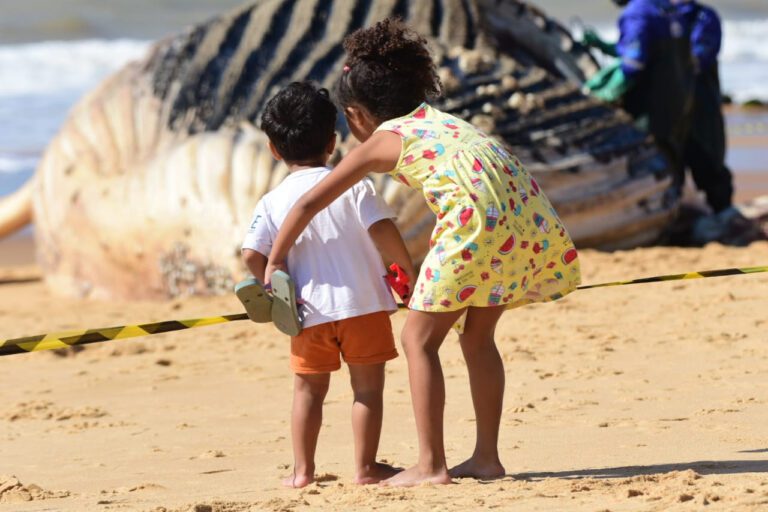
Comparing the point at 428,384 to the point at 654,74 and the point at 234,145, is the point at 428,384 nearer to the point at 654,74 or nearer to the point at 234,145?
the point at 234,145

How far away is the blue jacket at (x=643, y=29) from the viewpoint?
8188 millimetres

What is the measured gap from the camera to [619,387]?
460 centimetres

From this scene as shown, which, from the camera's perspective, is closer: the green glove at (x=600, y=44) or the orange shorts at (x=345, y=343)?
the orange shorts at (x=345, y=343)

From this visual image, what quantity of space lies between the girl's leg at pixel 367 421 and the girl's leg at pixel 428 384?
0.43 ft

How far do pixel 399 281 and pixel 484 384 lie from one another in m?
0.36

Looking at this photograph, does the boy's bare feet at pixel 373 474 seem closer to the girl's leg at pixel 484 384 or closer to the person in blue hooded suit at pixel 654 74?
the girl's leg at pixel 484 384

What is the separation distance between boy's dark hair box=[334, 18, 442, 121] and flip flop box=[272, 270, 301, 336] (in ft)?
1.74

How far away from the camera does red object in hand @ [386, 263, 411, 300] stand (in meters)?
3.43

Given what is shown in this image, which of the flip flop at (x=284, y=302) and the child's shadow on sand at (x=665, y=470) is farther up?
the flip flop at (x=284, y=302)

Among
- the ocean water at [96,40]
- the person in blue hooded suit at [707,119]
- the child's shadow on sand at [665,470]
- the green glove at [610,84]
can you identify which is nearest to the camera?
the child's shadow on sand at [665,470]

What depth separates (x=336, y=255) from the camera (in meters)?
3.36

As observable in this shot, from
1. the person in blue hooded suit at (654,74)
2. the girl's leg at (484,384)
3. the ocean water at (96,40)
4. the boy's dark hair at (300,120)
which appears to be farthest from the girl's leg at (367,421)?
the ocean water at (96,40)

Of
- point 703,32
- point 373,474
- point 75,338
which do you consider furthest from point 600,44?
point 75,338

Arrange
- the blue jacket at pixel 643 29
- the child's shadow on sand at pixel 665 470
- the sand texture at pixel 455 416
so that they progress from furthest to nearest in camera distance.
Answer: the blue jacket at pixel 643 29 → the child's shadow on sand at pixel 665 470 → the sand texture at pixel 455 416
